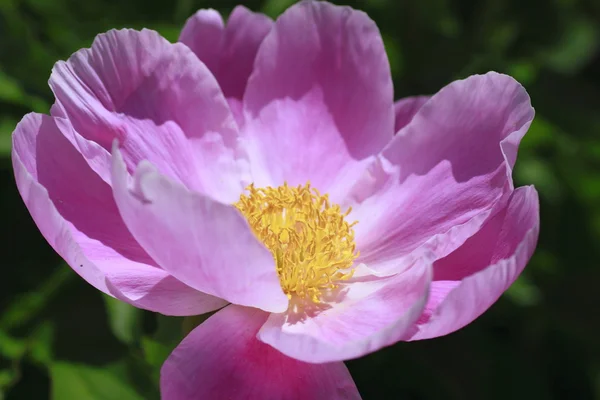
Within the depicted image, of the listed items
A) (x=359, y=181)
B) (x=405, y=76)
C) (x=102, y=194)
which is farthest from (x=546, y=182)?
(x=102, y=194)

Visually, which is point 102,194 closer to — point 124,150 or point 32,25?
point 124,150

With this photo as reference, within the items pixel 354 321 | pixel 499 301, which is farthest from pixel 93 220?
pixel 499 301

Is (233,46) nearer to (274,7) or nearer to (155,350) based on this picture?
(274,7)

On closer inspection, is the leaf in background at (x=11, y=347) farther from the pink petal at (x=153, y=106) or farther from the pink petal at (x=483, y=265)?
the pink petal at (x=483, y=265)

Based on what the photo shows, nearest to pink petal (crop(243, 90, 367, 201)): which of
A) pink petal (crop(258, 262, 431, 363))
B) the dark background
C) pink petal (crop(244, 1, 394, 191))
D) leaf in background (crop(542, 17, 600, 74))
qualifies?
pink petal (crop(244, 1, 394, 191))

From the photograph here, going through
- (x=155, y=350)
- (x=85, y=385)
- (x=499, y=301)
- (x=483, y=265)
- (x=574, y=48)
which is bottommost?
(x=499, y=301)

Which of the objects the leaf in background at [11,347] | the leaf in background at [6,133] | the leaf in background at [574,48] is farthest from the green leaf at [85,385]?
the leaf in background at [574,48]
